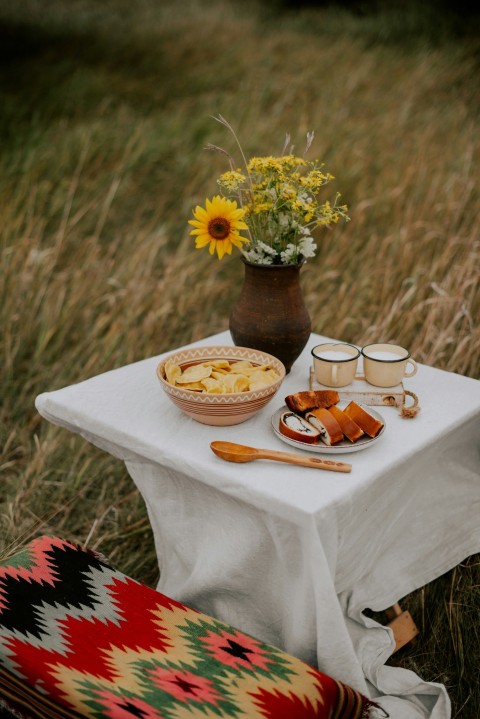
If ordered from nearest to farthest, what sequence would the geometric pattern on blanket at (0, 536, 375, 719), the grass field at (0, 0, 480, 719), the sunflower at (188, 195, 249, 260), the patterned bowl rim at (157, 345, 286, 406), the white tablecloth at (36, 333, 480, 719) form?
the geometric pattern on blanket at (0, 536, 375, 719) → the white tablecloth at (36, 333, 480, 719) → the patterned bowl rim at (157, 345, 286, 406) → the sunflower at (188, 195, 249, 260) → the grass field at (0, 0, 480, 719)

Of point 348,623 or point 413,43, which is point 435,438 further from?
point 413,43

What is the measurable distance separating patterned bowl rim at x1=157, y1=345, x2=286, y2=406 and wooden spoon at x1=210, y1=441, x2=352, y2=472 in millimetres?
103

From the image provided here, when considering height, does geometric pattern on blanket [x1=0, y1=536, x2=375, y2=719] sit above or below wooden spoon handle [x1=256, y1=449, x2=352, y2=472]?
below

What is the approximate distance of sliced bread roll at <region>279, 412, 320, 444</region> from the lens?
1.47 metres

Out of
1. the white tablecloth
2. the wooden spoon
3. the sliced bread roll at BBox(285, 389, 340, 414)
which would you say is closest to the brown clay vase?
the white tablecloth

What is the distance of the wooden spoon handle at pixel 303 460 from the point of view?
1.41 metres

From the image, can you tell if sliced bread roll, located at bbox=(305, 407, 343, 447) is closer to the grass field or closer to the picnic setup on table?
the picnic setup on table

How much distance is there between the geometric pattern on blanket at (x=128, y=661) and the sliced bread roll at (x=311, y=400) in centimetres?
45

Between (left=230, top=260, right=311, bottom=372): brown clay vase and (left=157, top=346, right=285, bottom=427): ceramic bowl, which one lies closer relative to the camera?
(left=157, top=346, right=285, bottom=427): ceramic bowl

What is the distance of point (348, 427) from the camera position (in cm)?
148

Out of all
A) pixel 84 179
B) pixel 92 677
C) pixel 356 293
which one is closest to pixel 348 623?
pixel 92 677

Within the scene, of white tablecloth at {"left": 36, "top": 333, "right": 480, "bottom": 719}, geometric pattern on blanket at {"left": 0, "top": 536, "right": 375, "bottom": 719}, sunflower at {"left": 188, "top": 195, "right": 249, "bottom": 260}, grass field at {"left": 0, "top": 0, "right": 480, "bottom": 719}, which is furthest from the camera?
grass field at {"left": 0, "top": 0, "right": 480, "bottom": 719}

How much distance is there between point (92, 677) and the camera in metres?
1.26

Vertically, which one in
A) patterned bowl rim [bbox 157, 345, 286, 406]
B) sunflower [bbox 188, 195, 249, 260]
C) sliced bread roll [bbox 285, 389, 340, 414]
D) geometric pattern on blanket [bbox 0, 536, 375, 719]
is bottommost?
geometric pattern on blanket [bbox 0, 536, 375, 719]
